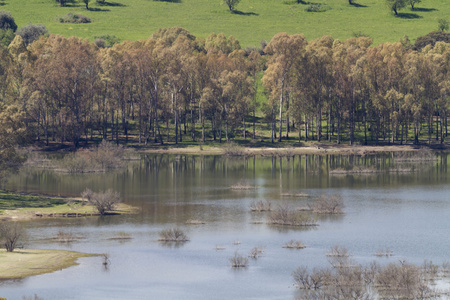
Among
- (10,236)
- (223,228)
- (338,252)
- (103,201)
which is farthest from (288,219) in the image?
(10,236)

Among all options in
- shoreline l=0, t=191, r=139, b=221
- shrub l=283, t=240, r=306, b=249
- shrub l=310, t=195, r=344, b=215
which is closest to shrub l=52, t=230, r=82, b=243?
shoreline l=0, t=191, r=139, b=221

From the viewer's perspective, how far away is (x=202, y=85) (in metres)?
141

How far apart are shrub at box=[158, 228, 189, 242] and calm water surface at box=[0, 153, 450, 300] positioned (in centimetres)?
95

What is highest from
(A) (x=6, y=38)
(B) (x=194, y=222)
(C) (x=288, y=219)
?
(A) (x=6, y=38)

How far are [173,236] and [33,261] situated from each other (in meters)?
12.1

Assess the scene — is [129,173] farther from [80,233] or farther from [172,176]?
[80,233]

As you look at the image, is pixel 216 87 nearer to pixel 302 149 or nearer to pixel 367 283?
pixel 302 149

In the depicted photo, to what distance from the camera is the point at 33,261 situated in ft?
156

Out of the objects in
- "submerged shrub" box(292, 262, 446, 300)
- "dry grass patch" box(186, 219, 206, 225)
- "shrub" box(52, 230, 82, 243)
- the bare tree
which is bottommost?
"dry grass patch" box(186, 219, 206, 225)

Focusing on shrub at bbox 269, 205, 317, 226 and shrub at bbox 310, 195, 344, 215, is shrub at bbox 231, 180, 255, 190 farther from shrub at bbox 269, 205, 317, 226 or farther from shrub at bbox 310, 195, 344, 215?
shrub at bbox 269, 205, 317, 226

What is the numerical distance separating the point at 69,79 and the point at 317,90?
45.1 meters

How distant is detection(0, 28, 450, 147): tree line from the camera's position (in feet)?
440

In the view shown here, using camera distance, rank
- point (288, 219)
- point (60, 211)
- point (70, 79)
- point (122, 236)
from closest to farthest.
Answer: point (122, 236)
point (288, 219)
point (60, 211)
point (70, 79)

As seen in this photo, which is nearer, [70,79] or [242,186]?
[242,186]
